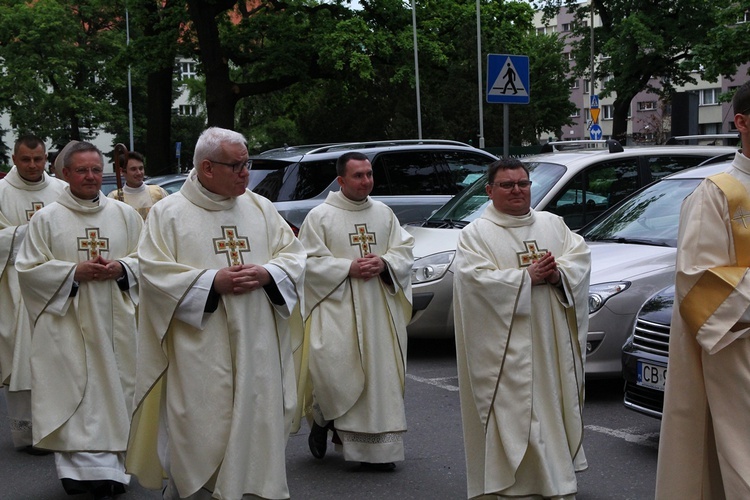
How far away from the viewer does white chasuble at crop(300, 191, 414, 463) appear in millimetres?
6637

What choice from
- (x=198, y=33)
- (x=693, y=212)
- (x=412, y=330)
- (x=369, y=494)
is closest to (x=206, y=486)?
(x=369, y=494)

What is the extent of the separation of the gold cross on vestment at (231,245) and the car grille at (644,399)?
8.94 ft

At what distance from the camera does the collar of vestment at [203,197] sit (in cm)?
517

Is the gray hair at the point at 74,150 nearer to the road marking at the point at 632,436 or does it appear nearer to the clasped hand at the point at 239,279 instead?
the clasped hand at the point at 239,279

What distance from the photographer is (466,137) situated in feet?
152

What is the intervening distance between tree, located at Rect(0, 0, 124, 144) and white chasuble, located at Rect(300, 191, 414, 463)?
111 ft

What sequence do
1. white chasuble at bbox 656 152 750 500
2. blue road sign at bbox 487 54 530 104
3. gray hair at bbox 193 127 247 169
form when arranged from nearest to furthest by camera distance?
white chasuble at bbox 656 152 750 500 → gray hair at bbox 193 127 247 169 → blue road sign at bbox 487 54 530 104

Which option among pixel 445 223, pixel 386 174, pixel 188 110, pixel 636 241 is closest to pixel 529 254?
pixel 636 241

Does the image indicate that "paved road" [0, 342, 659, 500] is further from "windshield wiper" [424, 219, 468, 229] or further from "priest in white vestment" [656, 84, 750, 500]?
"windshield wiper" [424, 219, 468, 229]

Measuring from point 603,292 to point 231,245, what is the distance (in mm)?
3701

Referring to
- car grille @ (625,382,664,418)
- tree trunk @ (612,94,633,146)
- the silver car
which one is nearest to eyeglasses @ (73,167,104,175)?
car grille @ (625,382,664,418)

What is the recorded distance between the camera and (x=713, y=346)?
3873 millimetres

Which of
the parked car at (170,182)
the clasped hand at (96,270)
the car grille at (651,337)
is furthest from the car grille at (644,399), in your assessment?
the parked car at (170,182)

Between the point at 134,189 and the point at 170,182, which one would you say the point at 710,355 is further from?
the point at 170,182
